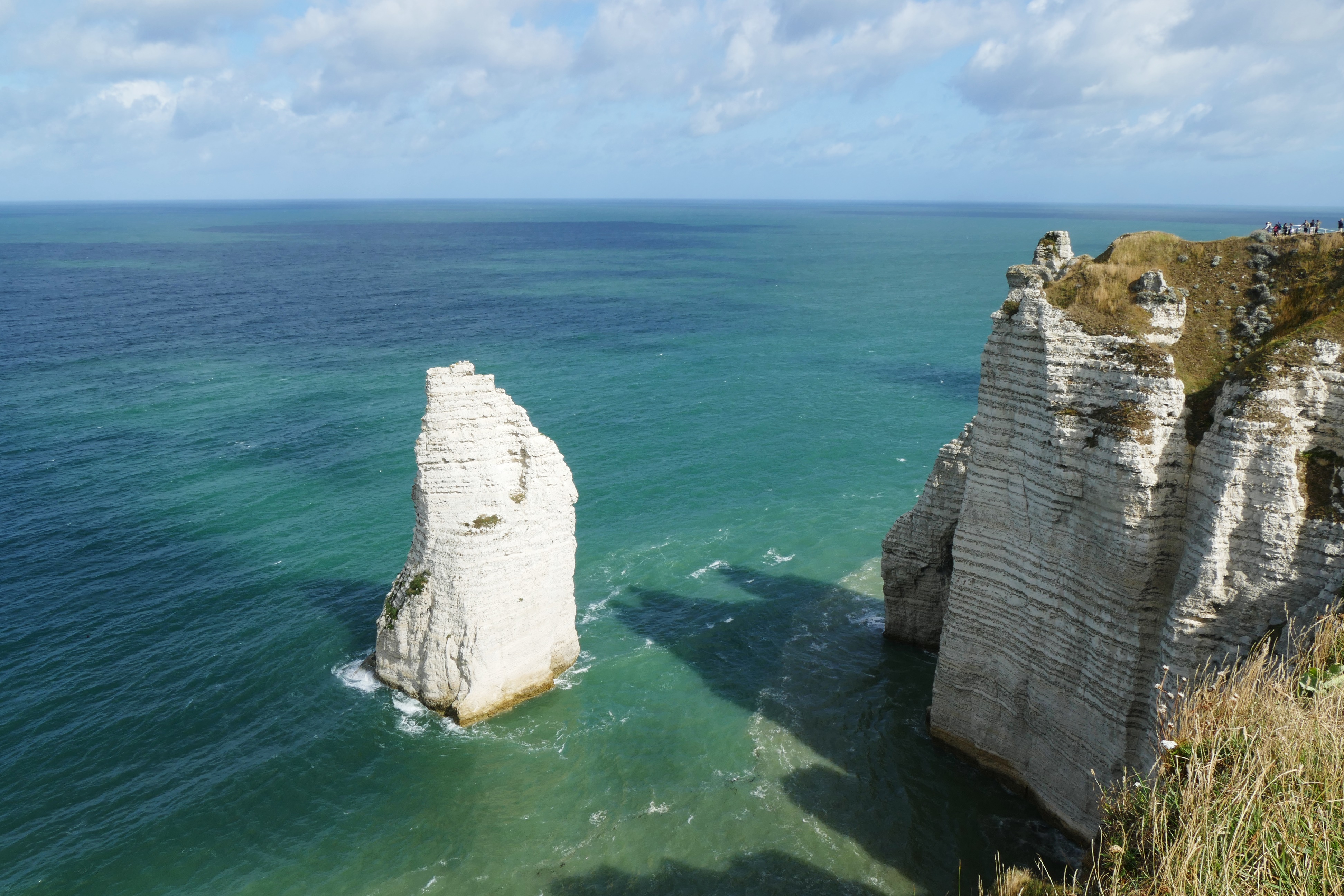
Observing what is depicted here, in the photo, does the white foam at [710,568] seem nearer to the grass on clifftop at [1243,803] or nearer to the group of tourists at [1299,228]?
the grass on clifftop at [1243,803]

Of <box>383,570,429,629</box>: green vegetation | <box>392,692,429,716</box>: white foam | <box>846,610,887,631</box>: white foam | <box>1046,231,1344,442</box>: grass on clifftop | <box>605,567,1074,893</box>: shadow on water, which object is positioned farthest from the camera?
<box>846,610,887,631</box>: white foam

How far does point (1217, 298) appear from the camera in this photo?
21109 mm

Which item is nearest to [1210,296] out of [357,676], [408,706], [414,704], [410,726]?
[410,726]

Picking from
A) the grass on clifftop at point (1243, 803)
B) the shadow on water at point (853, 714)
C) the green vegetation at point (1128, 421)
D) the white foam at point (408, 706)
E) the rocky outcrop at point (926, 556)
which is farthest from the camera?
the rocky outcrop at point (926, 556)

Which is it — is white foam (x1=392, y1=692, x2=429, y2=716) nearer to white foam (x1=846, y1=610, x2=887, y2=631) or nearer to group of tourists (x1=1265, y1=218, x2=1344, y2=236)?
white foam (x1=846, y1=610, x2=887, y2=631)

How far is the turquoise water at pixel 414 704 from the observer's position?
2256 centimetres

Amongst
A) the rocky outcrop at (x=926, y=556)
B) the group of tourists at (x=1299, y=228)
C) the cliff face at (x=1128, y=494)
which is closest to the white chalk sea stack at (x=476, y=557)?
the rocky outcrop at (x=926, y=556)

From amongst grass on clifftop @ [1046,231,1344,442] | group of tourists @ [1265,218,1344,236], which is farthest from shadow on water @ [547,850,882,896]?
group of tourists @ [1265,218,1344,236]

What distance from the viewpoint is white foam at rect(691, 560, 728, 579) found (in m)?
37.4

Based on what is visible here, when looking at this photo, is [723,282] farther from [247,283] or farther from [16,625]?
[16,625]

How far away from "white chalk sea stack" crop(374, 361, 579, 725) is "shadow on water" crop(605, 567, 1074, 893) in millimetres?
6858

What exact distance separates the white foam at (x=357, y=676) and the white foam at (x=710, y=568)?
1420 cm

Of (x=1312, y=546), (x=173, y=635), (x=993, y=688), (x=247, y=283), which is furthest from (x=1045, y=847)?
(x=247, y=283)

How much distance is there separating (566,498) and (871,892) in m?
15.6
